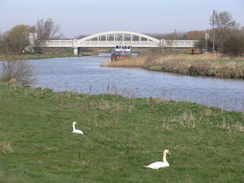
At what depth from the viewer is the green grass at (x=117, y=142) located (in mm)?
7551

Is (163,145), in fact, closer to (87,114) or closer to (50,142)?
(50,142)

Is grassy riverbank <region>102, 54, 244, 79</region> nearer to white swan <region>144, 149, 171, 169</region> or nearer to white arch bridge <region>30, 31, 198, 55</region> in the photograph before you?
white swan <region>144, 149, 171, 169</region>

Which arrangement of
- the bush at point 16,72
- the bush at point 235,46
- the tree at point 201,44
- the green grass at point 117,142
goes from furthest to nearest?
the tree at point 201,44 < the bush at point 235,46 < the bush at point 16,72 < the green grass at point 117,142

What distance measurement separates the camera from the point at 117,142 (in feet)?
34.3

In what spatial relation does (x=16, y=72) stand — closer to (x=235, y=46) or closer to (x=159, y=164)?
(x=159, y=164)

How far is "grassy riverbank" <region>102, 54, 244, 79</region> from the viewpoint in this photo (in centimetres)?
4038

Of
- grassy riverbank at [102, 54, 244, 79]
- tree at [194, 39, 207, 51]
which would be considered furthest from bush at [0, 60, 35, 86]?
tree at [194, 39, 207, 51]

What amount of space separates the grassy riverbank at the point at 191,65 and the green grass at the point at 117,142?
2372cm

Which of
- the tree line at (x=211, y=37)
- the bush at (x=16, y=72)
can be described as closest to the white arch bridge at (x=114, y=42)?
the tree line at (x=211, y=37)

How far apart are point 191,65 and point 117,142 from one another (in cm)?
3624

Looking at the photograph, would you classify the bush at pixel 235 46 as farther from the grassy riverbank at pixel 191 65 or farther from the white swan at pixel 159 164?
the white swan at pixel 159 164

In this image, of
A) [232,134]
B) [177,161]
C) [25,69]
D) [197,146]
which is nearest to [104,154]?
[177,161]

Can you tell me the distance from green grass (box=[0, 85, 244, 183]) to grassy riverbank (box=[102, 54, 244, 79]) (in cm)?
2372

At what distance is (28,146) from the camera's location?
9.84 m
